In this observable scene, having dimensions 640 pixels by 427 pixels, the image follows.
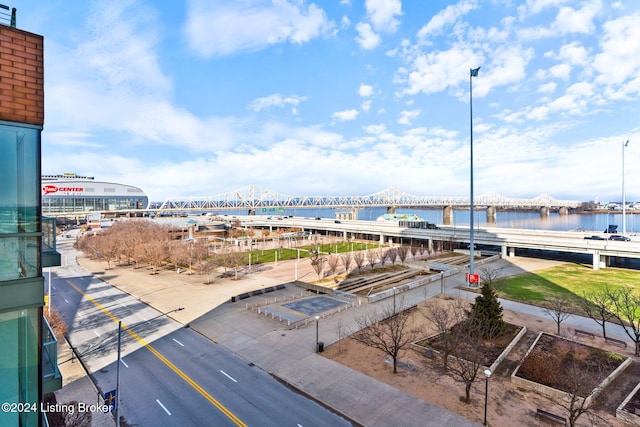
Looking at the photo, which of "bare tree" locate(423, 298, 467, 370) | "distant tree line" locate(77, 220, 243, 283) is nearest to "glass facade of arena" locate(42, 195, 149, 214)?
"distant tree line" locate(77, 220, 243, 283)

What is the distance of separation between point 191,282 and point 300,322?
19.9m

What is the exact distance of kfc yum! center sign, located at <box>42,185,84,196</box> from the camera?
362 ft

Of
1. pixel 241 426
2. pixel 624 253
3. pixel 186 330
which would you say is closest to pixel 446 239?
pixel 624 253

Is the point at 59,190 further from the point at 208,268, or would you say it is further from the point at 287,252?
the point at 208,268

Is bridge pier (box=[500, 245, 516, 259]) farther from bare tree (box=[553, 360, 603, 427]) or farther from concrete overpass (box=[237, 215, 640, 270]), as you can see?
bare tree (box=[553, 360, 603, 427])

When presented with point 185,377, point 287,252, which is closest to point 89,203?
point 287,252

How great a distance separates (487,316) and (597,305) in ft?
39.7

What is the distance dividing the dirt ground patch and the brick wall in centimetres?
1837

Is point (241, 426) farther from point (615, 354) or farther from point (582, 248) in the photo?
point (582, 248)

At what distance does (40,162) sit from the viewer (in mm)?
5188

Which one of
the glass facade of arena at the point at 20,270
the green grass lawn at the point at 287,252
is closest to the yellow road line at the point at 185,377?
the glass facade of arena at the point at 20,270

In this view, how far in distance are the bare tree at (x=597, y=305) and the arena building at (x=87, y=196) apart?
13947cm

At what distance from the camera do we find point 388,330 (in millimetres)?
24188

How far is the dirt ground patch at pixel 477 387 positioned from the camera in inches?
578
